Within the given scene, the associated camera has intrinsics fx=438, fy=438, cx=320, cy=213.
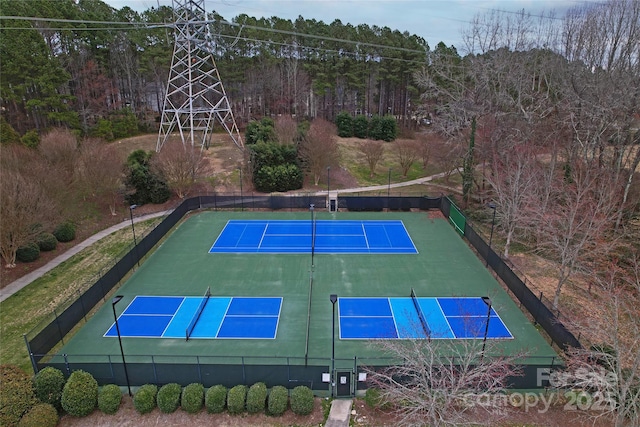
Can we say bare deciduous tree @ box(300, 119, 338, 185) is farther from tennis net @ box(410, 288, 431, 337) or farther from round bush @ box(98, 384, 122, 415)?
round bush @ box(98, 384, 122, 415)

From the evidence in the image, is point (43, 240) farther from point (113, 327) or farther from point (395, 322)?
point (395, 322)

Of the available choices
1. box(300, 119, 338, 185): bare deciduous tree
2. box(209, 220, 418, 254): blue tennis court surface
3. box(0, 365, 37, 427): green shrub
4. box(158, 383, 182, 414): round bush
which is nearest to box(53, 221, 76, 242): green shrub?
box(209, 220, 418, 254): blue tennis court surface

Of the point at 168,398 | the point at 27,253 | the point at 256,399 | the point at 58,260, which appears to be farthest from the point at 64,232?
the point at 256,399

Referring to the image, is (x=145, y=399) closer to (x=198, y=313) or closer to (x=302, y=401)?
(x=302, y=401)

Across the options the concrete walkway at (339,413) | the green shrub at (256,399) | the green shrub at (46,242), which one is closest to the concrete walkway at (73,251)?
the green shrub at (46,242)

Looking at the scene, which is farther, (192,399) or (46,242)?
(46,242)

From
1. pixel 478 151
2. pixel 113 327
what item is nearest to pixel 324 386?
pixel 113 327
